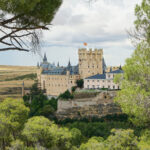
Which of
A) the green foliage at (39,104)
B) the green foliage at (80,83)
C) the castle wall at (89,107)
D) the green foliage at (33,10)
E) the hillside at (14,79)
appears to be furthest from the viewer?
the hillside at (14,79)

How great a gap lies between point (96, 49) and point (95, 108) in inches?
419

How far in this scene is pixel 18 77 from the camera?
139 feet

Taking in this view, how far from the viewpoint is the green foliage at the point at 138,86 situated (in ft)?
28.3

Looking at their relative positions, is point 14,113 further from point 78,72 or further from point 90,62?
point 90,62

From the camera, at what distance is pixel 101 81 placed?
32312mm

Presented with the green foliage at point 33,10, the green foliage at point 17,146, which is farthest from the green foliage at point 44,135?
the green foliage at point 33,10

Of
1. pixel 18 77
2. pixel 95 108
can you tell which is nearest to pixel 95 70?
pixel 95 108

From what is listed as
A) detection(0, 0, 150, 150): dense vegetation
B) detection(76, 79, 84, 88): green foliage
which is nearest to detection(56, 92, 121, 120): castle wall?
detection(76, 79, 84, 88): green foliage

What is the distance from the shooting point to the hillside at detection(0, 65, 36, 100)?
132 feet

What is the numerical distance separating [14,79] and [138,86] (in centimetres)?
3529

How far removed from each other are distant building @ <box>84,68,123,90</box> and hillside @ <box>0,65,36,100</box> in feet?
40.7

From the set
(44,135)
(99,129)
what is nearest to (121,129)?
(44,135)

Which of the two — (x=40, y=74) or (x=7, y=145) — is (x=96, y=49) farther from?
(x=7, y=145)

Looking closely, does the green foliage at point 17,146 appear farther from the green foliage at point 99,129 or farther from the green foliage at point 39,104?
the green foliage at point 39,104
